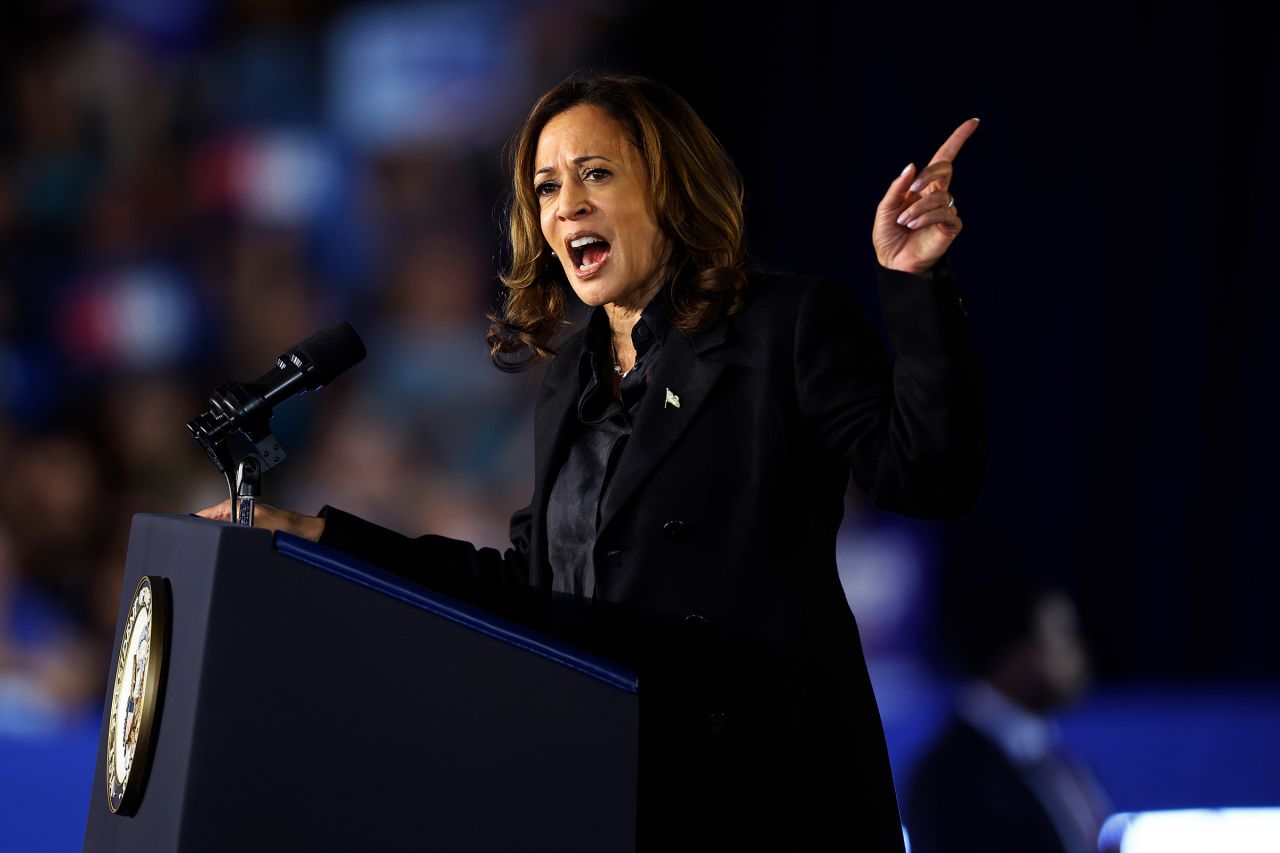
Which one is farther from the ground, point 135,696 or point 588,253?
point 588,253

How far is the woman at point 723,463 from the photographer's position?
1434 mm

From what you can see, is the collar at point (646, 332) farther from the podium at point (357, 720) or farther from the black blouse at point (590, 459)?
the podium at point (357, 720)

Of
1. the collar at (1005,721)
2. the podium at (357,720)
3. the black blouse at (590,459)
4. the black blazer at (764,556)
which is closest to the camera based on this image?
the podium at (357,720)

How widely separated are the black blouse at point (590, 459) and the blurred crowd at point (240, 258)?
2196 mm

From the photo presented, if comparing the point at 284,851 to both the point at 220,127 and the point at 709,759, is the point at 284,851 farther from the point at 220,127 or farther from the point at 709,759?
the point at 220,127

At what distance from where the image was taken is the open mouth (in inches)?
69.1

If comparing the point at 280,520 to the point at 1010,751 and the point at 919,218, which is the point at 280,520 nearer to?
the point at 919,218

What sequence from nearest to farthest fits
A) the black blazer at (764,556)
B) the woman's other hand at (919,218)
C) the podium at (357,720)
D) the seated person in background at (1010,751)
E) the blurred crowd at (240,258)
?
the podium at (357,720) → the woman's other hand at (919,218) → the black blazer at (764,556) → the seated person in background at (1010,751) → the blurred crowd at (240,258)

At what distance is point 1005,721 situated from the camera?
3.21 meters

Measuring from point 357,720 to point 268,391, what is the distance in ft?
1.30

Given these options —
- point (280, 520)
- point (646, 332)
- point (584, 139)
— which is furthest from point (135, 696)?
point (584, 139)

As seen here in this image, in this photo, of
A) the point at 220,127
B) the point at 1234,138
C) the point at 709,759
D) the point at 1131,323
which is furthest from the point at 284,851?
the point at 1234,138

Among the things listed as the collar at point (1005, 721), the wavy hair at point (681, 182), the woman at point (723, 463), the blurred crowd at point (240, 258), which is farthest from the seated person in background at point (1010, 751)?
the wavy hair at point (681, 182)

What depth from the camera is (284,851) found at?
4.08ft
